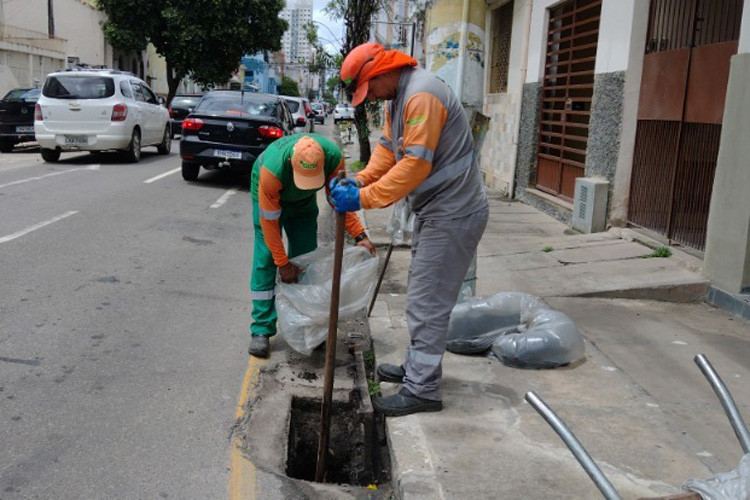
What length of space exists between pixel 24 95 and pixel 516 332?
1648 centimetres

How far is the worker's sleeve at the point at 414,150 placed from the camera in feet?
11.4

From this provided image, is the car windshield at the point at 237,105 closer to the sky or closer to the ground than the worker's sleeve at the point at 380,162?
closer to the sky

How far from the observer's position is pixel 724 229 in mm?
5785

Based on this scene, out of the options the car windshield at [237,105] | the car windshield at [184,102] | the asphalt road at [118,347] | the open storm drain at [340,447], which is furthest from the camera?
the car windshield at [184,102]

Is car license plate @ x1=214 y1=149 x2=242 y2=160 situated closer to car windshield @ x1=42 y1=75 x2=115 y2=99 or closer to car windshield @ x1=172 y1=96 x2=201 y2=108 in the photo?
car windshield @ x1=42 y1=75 x2=115 y2=99

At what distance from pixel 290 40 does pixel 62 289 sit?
14240 centimetres

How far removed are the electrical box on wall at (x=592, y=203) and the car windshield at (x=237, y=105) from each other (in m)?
5.93

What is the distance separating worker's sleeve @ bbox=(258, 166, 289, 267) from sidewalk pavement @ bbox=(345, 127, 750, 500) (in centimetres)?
97

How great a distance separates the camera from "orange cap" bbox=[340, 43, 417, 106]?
3600 mm

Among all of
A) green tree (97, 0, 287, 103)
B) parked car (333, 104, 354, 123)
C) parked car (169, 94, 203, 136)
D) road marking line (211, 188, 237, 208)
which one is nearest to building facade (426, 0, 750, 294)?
road marking line (211, 188, 237, 208)

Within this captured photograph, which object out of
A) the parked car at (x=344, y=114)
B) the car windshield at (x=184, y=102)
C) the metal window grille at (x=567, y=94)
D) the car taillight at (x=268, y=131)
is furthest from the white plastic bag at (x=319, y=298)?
the parked car at (x=344, y=114)

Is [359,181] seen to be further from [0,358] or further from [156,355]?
[0,358]

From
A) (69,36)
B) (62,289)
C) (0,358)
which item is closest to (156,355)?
(0,358)

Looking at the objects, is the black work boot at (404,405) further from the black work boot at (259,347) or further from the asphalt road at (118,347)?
the black work boot at (259,347)
